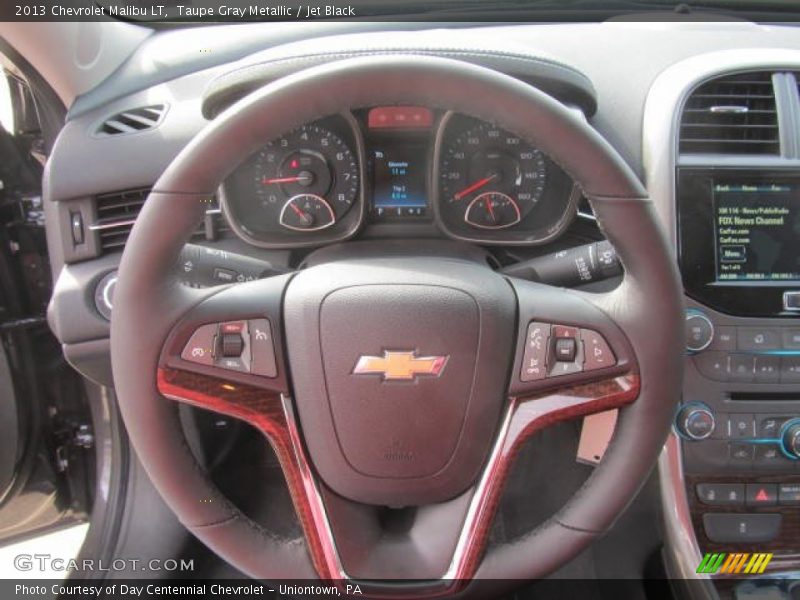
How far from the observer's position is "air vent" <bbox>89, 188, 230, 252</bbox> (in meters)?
1.67

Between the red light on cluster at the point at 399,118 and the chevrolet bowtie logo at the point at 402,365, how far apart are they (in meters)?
0.55

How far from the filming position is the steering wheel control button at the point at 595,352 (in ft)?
3.99

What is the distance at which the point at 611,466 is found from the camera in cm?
124

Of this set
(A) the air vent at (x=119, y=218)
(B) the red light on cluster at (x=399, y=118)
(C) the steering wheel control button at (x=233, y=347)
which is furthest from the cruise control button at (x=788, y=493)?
(A) the air vent at (x=119, y=218)

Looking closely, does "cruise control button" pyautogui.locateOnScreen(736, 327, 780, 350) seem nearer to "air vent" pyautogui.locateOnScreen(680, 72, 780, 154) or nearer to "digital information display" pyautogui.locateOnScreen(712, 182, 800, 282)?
"digital information display" pyautogui.locateOnScreen(712, 182, 800, 282)

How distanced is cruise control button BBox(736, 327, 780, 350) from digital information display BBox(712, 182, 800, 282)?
11 centimetres

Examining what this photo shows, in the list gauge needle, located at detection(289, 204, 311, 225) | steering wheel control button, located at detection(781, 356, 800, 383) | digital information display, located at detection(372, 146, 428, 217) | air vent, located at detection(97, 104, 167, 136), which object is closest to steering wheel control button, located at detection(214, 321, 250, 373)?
gauge needle, located at detection(289, 204, 311, 225)

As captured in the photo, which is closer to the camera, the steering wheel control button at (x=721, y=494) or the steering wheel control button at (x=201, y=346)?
the steering wheel control button at (x=201, y=346)

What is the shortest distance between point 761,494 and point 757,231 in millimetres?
581

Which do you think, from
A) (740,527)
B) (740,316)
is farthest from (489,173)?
(740,527)

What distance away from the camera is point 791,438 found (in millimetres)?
1649

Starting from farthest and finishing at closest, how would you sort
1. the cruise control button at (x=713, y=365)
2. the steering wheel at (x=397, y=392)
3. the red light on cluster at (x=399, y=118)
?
the cruise control button at (x=713, y=365)
the red light on cluster at (x=399, y=118)
the steering wheel at (x=397, y=392)

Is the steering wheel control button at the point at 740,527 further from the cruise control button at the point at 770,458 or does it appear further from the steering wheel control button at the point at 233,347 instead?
the steering wheel control button at the point at 233,347

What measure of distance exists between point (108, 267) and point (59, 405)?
566 mm
